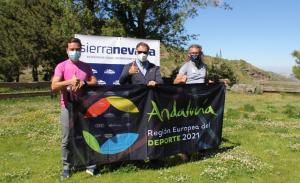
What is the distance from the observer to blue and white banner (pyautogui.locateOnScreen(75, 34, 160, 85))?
15672 millimetres

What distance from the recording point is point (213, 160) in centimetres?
1133

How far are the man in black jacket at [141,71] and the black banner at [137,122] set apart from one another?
0.25 m

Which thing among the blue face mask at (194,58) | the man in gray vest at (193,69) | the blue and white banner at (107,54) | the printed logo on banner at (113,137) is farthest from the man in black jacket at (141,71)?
the blue and white banner at (107,54)

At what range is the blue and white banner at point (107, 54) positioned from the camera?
15.7 m

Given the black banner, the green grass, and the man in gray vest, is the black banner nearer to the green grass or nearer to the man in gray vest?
the man in gray vest

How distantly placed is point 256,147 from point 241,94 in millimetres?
25837

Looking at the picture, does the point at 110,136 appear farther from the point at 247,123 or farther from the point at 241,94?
the point at 241,94

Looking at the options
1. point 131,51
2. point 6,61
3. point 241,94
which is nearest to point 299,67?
point 241,94

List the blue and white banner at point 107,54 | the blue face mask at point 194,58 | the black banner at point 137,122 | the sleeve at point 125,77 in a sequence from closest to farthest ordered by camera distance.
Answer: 1. the black banner at point 137,122
2. the sleeve at point 125,77
3. the blue face mask at point 194,58
4. the blue and white banner at point 107,54

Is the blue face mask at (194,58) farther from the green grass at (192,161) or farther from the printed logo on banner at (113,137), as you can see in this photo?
the green grass at (192,161)

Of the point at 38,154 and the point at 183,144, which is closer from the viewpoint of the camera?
the point at 183,144

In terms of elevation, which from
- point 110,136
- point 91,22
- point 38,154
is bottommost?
point 38,154

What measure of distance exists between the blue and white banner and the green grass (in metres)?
2.61

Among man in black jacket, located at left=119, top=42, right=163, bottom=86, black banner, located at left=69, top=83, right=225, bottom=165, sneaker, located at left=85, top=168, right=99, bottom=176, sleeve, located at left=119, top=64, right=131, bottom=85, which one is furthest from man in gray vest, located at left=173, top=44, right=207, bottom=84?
sneaker, located at left=85, top=168, right=99, bottom=176
